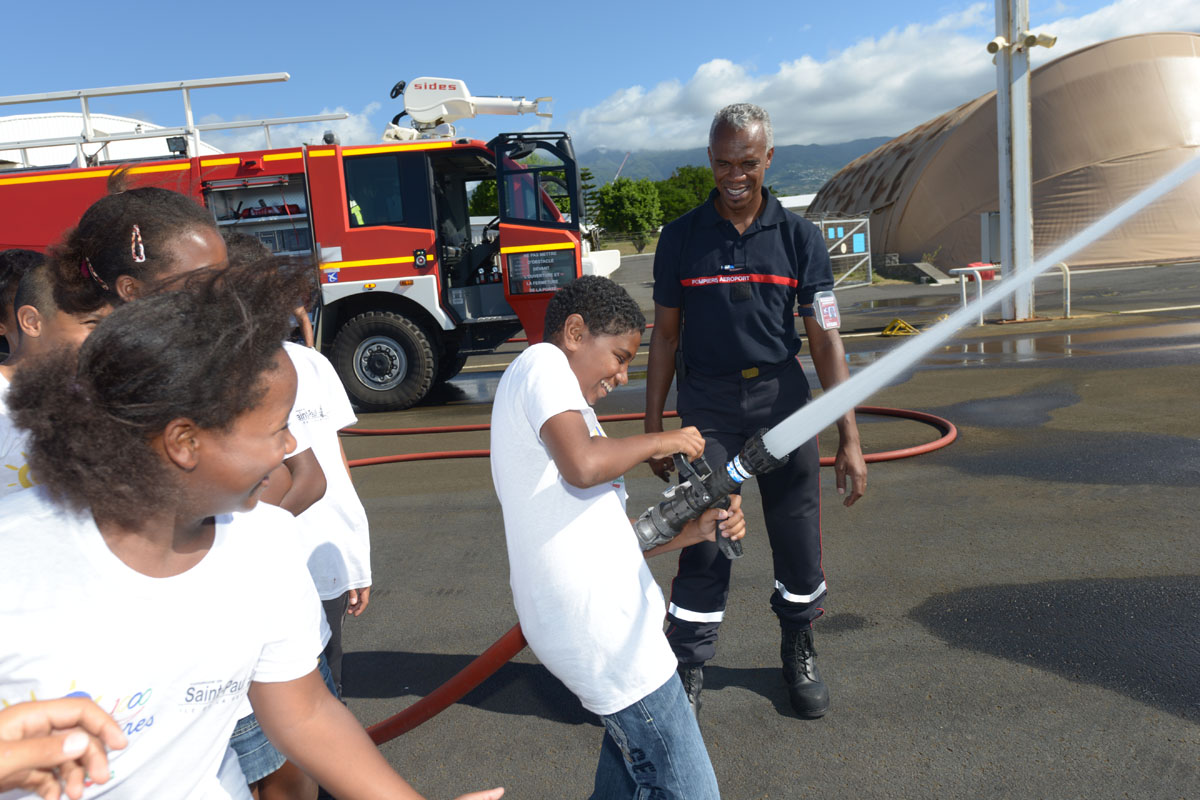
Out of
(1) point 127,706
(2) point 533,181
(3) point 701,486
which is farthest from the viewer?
(2) point 533,181

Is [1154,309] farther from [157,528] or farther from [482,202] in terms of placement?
[482,202]

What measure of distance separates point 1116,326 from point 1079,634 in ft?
37.5

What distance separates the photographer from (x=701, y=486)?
2297mm

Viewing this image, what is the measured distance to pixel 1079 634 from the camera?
3602 millimetres

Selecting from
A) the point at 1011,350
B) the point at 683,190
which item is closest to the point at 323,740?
the point at 1011,350

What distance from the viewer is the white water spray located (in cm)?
Answer: 235

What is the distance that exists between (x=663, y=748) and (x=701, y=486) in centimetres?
68

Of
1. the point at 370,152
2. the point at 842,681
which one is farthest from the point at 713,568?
the point at 370,152

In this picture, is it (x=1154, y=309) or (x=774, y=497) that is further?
(x=1154, y=309)

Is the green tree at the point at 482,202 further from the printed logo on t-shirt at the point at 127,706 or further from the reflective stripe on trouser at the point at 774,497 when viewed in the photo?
the printed logo on t-shirt at the point at 127,706

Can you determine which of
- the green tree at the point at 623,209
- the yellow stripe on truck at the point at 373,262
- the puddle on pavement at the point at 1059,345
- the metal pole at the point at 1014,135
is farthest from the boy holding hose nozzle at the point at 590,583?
the green tree at the point at 623,209

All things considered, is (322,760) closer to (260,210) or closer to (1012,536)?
(1012,536)

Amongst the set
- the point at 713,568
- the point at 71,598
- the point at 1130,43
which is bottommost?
the point at 713,568

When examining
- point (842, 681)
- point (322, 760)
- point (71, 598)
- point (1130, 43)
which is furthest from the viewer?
point (1130, 43)
